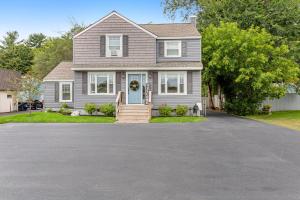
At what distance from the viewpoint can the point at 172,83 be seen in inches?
1036

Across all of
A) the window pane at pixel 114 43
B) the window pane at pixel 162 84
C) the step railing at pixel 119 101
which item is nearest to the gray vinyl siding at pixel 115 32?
the window pane at pixel 114 43

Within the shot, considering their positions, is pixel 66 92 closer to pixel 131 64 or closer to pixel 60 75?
pixel 60 75

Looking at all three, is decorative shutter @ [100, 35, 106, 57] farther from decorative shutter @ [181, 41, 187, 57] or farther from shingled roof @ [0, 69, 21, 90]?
shingled roof @ [0, 69, 21, 90]

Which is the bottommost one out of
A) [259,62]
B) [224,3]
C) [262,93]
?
[262,93]

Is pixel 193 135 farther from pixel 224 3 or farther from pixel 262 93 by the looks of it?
pixel 224 3

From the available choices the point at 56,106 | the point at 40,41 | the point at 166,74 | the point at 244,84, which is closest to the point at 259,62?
the point at 244,84

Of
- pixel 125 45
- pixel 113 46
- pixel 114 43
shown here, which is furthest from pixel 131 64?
pixel 114 43

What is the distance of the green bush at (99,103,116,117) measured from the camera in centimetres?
2564

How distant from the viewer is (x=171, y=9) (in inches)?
1663

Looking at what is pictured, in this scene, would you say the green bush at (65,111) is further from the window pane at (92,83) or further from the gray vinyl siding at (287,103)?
the gray vinyl siding at (287,103)

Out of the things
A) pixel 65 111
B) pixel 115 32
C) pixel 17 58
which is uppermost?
pixel 17 58

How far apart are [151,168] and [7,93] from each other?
36.7m

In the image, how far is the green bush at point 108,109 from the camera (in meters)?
25.6

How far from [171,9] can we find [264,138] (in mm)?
30669
